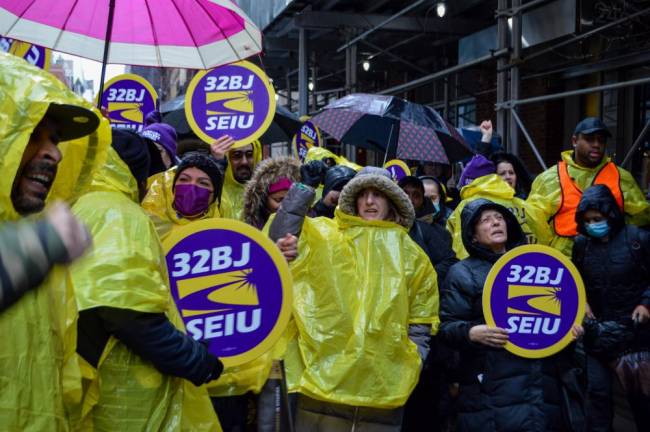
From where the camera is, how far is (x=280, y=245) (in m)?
3.22

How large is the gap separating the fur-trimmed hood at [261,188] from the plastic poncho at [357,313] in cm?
59

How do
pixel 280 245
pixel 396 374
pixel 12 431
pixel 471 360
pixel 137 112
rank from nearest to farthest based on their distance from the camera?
pixel 12 431 → pixel 280 245 → pixel 396 374 → pixel 471 360 → pixel 137 112

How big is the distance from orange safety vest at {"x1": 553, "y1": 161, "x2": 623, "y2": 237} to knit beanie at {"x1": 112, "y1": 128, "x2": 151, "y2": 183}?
363cm

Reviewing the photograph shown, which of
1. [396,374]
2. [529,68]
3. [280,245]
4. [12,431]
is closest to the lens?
[12,431]

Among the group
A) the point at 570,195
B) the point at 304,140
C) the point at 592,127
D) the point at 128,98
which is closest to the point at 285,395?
the point at 570,195

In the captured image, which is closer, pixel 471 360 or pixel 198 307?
pixel 198 307

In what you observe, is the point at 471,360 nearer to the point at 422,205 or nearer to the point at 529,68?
the point at 422,205

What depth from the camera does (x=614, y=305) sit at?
4.50 meters

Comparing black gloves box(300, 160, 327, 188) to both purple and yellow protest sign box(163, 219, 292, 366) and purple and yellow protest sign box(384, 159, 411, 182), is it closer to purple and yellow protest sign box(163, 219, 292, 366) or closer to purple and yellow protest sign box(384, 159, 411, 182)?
purple and yellow protest sign box(163, 219, 292, 366)

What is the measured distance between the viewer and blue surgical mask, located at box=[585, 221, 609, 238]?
4.54m

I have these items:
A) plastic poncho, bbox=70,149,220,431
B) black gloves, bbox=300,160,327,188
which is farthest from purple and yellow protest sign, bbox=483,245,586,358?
plastic poncho, bbox=70,149,220,431

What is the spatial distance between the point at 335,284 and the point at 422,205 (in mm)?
2211

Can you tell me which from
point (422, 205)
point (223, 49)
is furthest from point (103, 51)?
point (422, 205)

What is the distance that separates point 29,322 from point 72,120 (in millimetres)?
547
